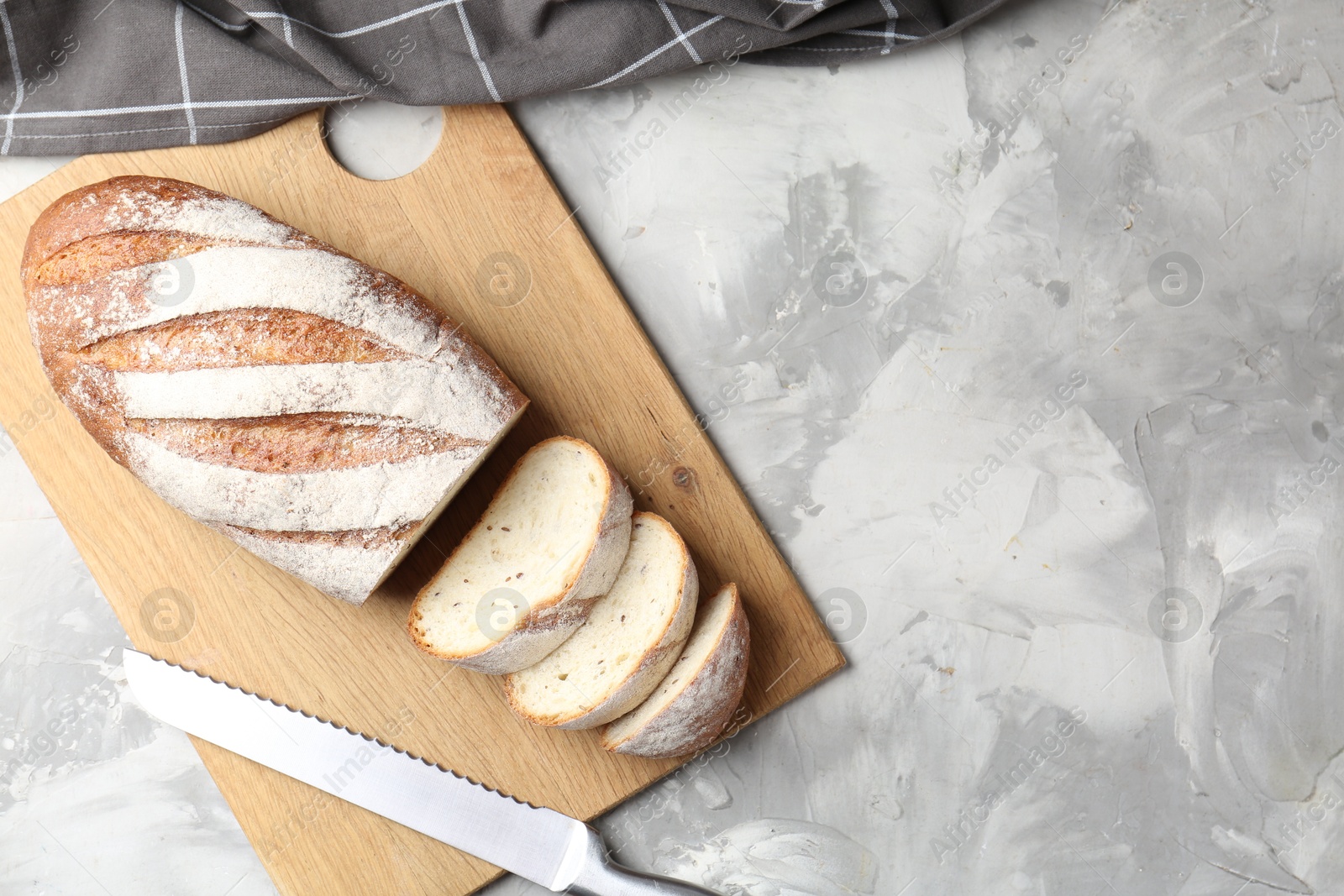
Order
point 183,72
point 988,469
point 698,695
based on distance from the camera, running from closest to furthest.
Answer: point 698,695, point 183,72, point 988,469

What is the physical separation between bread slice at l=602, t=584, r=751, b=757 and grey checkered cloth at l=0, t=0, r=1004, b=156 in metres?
1.44

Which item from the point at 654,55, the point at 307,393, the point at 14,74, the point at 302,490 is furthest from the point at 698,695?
the point at 14,74

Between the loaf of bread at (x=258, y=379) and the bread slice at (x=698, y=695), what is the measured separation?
0.68 metres

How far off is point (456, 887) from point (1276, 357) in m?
2.58

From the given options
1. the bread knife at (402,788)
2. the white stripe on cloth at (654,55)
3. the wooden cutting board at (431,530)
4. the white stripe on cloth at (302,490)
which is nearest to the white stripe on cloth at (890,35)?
the white stripe on cloth at (654,55)

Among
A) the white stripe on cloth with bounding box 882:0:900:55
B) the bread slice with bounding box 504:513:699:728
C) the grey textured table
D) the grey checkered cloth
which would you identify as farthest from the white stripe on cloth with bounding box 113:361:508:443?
the white stripe on cloth with bounding box 882:0:900:55

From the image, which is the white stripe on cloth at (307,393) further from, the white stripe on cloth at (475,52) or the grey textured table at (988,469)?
the white stripe on cloth at (475,52)

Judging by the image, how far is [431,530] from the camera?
6.98ft

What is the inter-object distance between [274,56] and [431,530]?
1280 millimetres

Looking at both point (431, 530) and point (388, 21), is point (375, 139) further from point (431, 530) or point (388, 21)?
point (431, 530)

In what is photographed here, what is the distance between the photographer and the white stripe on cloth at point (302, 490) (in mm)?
1790

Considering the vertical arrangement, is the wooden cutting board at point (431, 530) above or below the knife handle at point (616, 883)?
above

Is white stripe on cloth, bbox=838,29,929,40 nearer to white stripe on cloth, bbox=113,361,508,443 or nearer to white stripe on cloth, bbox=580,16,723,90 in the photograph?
white stripe on cloth, bbox=580,16,723,90

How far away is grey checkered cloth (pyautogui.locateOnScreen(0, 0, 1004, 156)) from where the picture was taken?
2104mm
